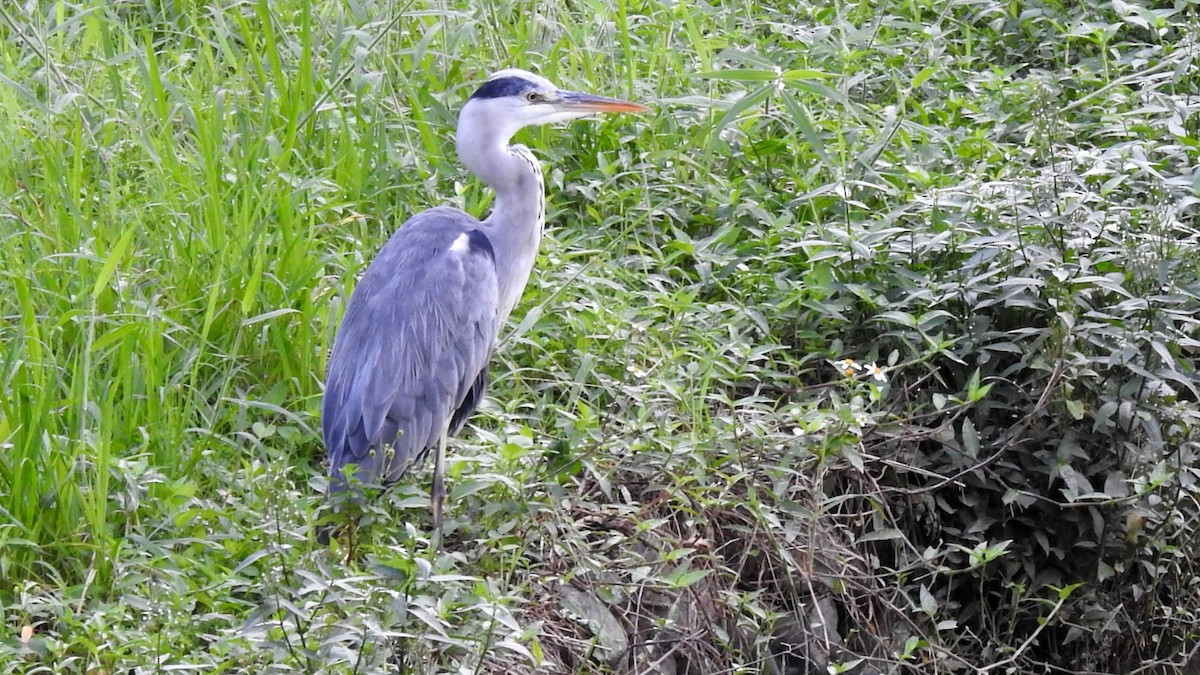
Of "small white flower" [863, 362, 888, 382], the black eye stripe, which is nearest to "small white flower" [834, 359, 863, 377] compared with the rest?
"small white flower" [863, 362, 888, 382]

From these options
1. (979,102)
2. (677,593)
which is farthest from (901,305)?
(979,102)

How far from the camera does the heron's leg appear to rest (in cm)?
306

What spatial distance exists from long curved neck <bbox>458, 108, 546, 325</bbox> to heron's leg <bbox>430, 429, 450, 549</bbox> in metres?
0.47

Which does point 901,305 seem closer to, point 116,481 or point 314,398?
point 314,398

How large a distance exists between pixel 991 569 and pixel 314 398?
5.35ft

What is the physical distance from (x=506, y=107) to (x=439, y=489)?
998mm

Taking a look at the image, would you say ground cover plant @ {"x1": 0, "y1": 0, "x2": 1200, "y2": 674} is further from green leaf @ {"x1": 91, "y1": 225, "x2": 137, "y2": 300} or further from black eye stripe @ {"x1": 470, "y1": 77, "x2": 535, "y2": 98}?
black eye stripe @ {"x1": 470, "y1": 77, "x2": 535, "y2": 98}

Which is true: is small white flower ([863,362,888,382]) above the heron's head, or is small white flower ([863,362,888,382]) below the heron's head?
below

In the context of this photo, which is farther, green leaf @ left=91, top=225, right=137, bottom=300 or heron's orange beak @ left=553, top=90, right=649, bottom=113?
heron's orange beak @ left=553, top=90, right=649, bottom=113

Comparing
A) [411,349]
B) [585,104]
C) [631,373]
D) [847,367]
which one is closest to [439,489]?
[411,349]

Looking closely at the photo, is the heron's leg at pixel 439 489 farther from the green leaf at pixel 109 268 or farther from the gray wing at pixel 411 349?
the green leaf at pixel 109 268

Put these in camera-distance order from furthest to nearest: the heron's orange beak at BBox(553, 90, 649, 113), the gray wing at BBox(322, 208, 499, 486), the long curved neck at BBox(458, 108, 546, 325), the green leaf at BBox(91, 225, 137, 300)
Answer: the heron's orange beak at BBox(553, 90, 649, 113) < the long curved neck at BBox(458, 108, 546, 325) < the green leaf at BBox(91, 225, 137, 300) < the gray wing at BBox(322, 208, 499, 486)

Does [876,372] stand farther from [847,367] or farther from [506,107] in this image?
[506,107]

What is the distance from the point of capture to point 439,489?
10.3 feet
